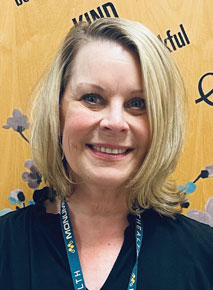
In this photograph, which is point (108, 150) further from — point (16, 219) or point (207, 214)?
point (207, 214)

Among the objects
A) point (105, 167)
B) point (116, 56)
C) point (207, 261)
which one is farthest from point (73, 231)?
point (116, 56)

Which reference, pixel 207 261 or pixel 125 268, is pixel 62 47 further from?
pixel 207 261

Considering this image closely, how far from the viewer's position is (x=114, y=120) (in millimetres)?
939

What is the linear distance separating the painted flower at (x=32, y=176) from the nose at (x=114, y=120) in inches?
21.5

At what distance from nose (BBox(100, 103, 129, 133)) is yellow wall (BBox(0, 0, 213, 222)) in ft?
1.70

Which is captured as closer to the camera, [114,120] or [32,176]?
[114,120]

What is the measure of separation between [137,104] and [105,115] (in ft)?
0.35

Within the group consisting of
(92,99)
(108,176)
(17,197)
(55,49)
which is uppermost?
(55,49)

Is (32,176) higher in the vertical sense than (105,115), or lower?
lower

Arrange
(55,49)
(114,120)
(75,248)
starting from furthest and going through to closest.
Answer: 1. (55,49)
2. (75,248)
3. (114,120)

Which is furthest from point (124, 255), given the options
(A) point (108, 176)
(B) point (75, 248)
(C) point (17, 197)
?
(C) point (17, 197)

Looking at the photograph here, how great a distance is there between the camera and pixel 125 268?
1.01m

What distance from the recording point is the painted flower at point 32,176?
1.40 meters

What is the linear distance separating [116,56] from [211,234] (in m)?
0.66
